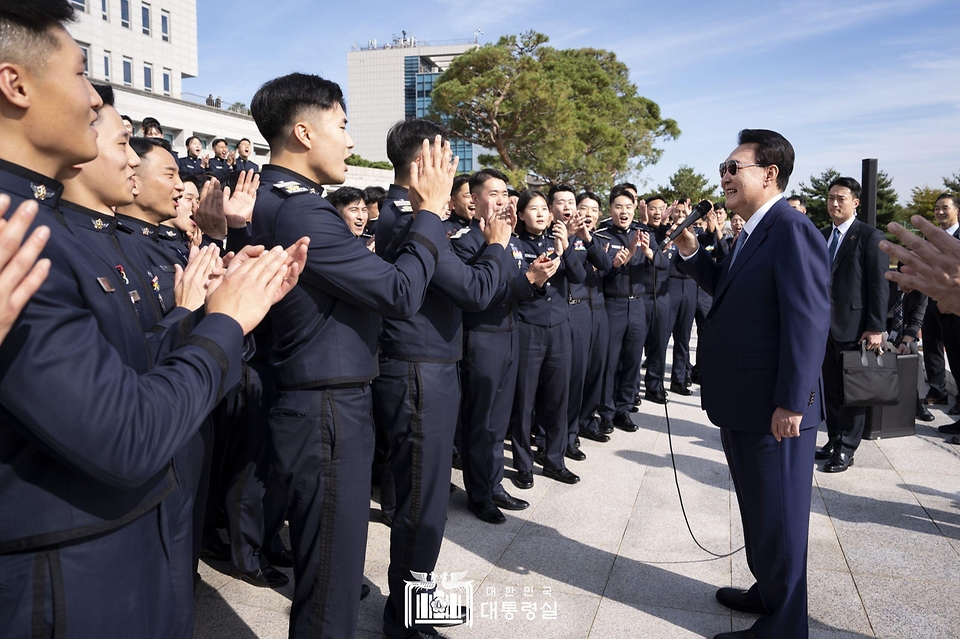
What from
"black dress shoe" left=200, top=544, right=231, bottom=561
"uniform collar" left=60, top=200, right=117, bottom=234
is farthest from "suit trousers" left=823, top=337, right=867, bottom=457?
"uniform collar" left=60, top=200, right=117, bottom=234

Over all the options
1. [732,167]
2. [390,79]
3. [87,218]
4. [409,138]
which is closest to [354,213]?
[409,138]

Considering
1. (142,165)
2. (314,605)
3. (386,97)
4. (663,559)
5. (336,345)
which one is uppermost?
(386,97)

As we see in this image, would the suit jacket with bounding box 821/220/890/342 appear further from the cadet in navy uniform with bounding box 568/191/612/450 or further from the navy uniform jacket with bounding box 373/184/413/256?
the navy uniform jacket with bounding box 373/184/413/256

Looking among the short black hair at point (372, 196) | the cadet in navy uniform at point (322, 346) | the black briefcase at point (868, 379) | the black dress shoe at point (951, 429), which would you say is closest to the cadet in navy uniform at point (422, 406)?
the cadet in navy uniform at point (322, 346)

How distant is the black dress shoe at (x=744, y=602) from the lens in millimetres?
3184

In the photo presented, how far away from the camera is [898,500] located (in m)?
4.60

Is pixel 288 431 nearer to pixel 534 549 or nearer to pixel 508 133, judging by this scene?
pixel 534 549

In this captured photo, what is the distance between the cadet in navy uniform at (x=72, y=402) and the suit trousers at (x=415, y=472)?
1.55 metres

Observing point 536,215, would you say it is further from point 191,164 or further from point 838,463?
point 191,164

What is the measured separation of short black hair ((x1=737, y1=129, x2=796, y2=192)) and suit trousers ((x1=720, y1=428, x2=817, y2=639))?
1.14 meters

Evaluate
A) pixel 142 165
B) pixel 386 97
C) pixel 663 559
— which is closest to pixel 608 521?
pixel 663 559

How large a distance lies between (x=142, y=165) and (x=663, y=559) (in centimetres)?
337

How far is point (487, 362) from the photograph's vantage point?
426 centimetres

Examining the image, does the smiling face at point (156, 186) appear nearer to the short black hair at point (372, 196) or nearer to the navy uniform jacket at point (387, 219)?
the navy uniform jacket at point (387, 219)
